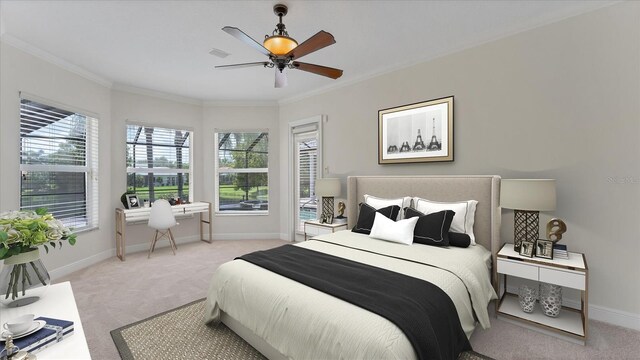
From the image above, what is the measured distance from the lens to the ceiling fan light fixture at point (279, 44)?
2217 millimetres

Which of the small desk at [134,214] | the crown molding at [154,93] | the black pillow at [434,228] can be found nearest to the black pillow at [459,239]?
the black pillow at [434,228]

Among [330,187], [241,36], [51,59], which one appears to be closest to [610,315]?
[330,187]

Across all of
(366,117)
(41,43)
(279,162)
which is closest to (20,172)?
(41,43)

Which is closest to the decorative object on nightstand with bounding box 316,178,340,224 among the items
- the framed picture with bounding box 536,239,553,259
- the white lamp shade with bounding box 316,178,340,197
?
the white lamp shade with bounding box 316,178,340,197

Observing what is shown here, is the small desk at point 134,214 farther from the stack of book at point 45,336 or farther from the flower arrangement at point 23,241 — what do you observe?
the stack of book at point 45,336

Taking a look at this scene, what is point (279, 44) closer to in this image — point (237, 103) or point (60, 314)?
point (60, 314)

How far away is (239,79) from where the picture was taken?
4398mm

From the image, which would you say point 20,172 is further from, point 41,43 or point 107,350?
point 107,350

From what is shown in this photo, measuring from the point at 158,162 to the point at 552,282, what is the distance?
229 inches

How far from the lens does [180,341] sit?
225cm

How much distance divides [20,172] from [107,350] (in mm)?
2604

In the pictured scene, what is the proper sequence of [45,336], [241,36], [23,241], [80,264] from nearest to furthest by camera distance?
[45,336] → [23,241] → [241,36] → [80,264]

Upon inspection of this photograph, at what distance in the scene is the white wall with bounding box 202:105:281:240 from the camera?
569cm

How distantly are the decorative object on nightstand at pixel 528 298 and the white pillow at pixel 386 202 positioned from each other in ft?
4.25
